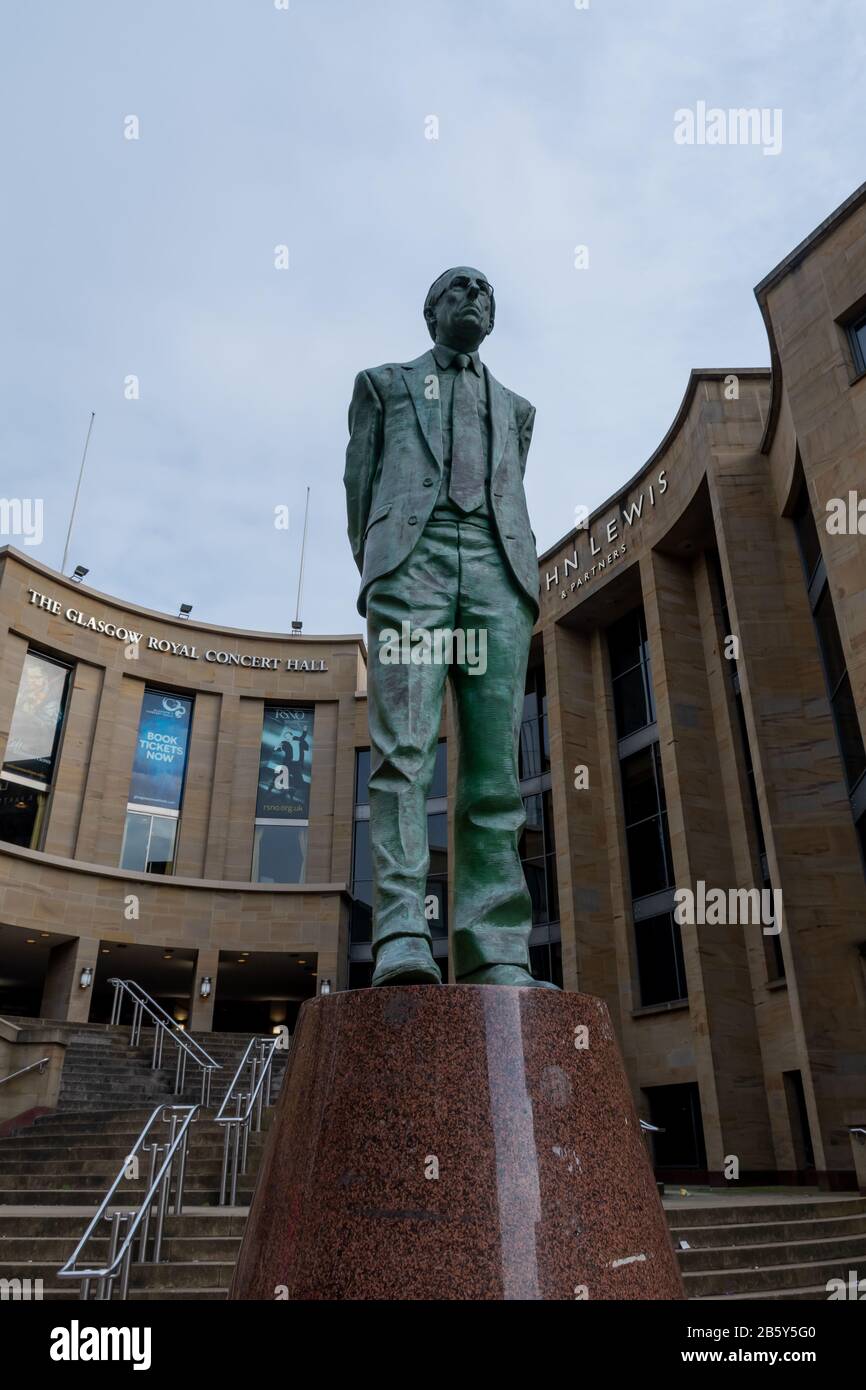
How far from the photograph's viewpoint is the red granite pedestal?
2.90 meters

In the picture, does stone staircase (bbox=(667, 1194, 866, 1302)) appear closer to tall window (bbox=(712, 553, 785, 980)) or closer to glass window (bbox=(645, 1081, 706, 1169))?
tall window (bbox=(712, 553, 785, 980))

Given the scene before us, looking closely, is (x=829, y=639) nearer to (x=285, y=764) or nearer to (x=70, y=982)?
(x=285, y=764)

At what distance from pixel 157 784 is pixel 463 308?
27.8m

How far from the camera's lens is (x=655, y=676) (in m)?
22.9

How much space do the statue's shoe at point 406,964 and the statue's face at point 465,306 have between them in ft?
10.2

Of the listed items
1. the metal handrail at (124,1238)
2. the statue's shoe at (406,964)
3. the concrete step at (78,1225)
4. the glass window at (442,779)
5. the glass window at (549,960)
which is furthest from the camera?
the glass window at (442,779)

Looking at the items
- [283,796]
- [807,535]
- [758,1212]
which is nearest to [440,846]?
[283,796]

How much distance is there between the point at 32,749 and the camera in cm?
2873

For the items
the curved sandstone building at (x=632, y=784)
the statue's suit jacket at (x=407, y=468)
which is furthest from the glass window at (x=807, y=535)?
the statue's suit jacket at (x=407, y=468)

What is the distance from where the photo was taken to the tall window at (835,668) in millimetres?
17078

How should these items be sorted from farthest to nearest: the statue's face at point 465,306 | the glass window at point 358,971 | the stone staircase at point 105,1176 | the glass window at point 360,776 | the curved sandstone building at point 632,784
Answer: the glass window at point 360,776, the glass window at point 358,971, the curved sandstone building at point 632,784, the stone staircase at point 105,1176, the statue's face at point 465,306

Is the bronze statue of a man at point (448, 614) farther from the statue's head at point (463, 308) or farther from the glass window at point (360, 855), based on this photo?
the glass window at point (360, 855)
